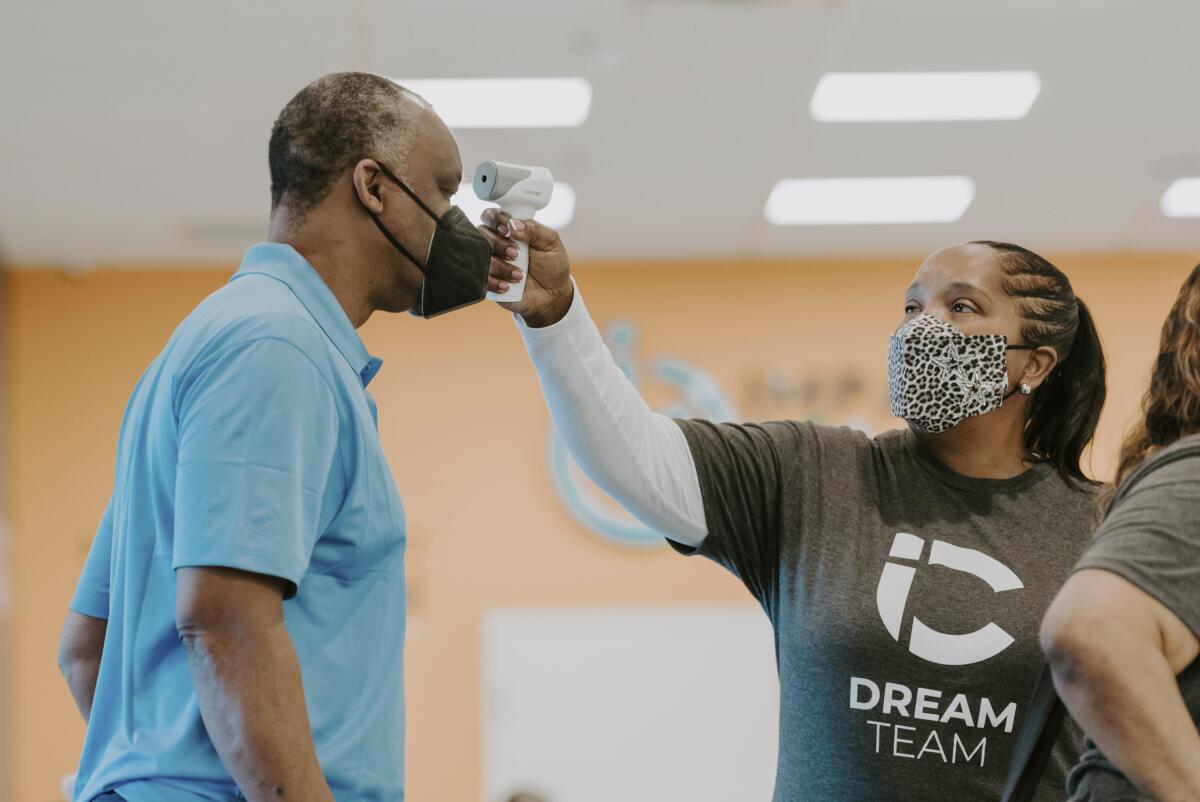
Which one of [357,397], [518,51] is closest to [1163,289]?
[518,51]

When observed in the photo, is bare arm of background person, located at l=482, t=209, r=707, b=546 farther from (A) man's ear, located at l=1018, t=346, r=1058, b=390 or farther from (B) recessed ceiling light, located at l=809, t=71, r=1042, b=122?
(B) recessed ceiling light, located at l=809, t=71, r=1042, b=122

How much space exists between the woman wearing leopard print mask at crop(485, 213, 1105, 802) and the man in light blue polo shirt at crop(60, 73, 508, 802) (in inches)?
10.0

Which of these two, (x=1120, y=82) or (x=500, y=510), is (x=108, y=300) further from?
(x=1120, y=82)

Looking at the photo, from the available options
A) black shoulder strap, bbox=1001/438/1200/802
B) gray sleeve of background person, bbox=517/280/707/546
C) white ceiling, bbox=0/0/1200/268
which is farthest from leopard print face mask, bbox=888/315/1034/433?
white ceiling, bbox=0/0/1200/268

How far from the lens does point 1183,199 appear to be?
5.48 m

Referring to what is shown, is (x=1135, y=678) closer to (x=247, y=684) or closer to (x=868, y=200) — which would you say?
(x=247, y=684)

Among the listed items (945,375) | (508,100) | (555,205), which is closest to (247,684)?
(945,375)

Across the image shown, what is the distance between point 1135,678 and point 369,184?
38.1 inches

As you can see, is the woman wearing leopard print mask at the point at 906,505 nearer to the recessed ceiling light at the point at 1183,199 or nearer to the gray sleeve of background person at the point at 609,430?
the gray sleeve of background person at the point at 609,430

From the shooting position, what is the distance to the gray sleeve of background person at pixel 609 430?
176 cm

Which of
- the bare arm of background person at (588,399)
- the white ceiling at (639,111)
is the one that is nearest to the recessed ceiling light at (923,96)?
the white ceiling at (639,111)

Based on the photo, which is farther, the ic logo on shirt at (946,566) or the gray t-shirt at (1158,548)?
the ic logo on shirt at (946,566)

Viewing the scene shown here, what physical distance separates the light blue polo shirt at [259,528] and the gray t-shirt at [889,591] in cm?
59

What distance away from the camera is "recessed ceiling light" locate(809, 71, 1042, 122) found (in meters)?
4.28
